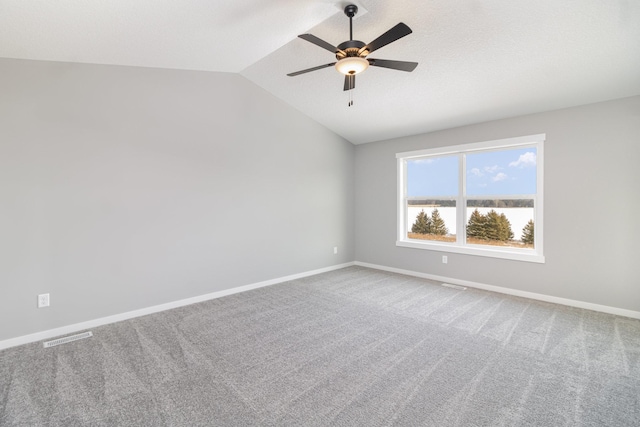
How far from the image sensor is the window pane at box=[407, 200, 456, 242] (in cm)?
481

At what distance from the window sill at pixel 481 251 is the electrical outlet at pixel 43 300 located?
4698mm

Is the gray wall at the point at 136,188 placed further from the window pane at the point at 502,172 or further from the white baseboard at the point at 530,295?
the window pane at the point at 502,172

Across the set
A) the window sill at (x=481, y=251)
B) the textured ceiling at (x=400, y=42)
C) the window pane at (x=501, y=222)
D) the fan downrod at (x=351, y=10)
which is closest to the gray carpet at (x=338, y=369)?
the window sill at (x=481, y=251)

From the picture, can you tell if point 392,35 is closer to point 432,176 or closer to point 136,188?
point 136,188

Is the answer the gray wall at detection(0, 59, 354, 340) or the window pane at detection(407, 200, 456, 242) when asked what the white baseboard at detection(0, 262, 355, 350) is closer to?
the gray wall at detection(0, 59, 354, 340)

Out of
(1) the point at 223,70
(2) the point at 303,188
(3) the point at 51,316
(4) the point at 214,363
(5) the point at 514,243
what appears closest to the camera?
(4) the point at 214,363

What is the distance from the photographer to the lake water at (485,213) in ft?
13.2

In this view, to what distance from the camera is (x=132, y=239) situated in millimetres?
3279

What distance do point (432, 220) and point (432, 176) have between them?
75cm

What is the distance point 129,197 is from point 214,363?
207 cm

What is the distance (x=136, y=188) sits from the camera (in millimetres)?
3301

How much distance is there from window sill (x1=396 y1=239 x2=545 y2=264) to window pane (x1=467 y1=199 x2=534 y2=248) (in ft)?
0.38

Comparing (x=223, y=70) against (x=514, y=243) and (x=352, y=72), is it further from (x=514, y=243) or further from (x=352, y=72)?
(x=514, y=243)

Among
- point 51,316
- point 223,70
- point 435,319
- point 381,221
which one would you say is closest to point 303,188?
point 381,221
